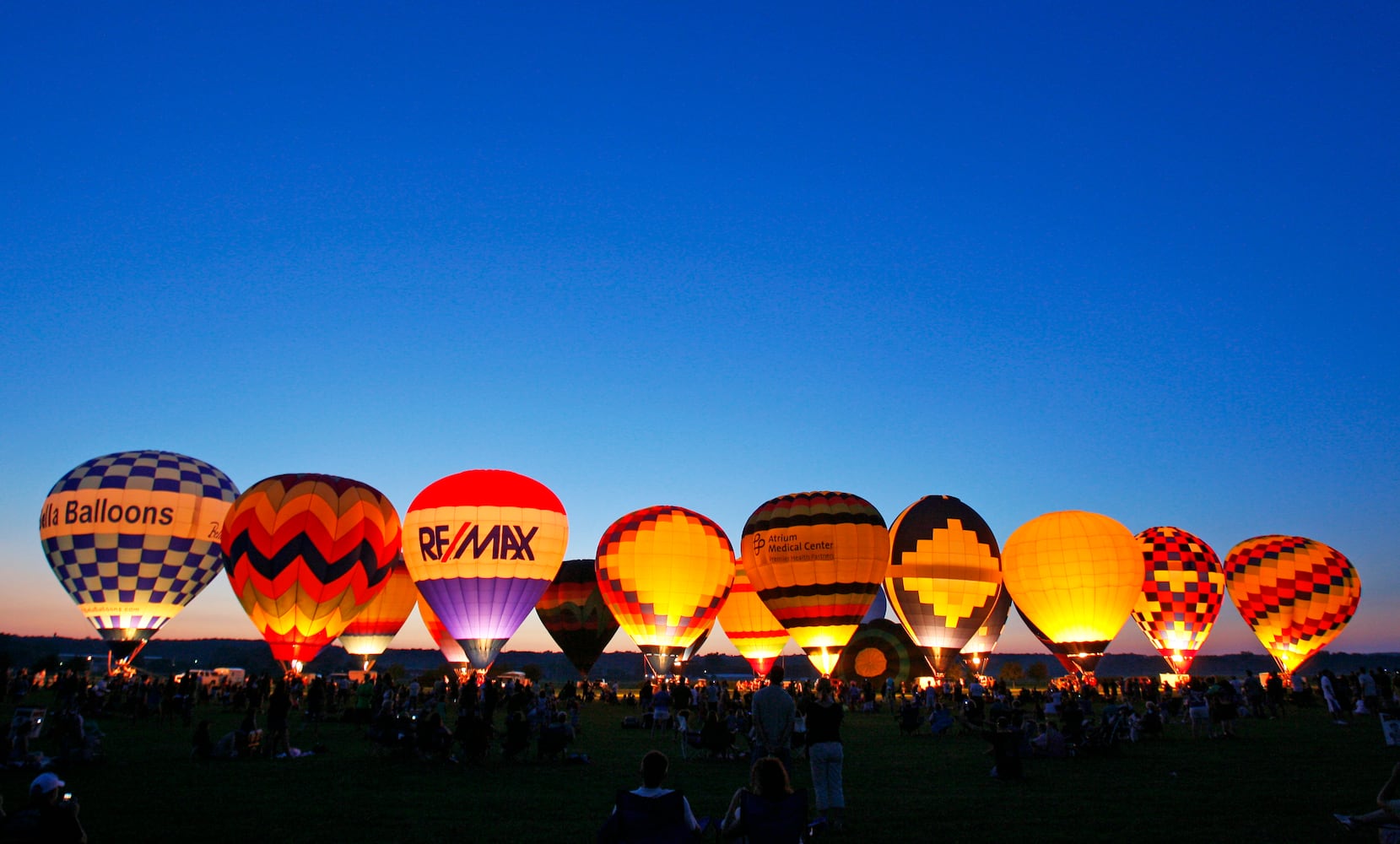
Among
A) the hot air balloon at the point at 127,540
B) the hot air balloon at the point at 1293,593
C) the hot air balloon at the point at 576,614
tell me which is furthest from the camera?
the hot air balloon at the point at 576,614

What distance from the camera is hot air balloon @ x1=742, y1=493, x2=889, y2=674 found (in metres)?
31.1

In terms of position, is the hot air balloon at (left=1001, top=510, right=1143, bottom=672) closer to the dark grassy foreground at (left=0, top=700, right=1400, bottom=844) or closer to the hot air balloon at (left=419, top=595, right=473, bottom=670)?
the dark grassy foreground at (left=0, top=700, right=1400, bottom=844)

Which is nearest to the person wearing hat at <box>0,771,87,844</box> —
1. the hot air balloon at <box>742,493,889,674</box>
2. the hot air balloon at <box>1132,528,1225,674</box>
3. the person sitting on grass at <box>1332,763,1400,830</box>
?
the person sitting on grass at <box>1332,763,1400,830</box>

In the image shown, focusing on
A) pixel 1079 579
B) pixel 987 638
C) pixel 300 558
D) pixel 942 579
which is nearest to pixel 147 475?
pixel 300 558

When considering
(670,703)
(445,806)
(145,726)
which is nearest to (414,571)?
(145,726)

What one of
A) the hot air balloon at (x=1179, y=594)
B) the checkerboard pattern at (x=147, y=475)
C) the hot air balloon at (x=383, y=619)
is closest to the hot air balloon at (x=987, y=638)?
the hot air balloon at (x=1179, y=594)

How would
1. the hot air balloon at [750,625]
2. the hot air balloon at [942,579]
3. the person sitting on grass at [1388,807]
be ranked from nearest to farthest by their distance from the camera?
1. the person sitting on grass at [1388,807]
2. the hot air balloon at [942,579]
3. the hot air balloon at [750,625]

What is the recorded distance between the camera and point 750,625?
129 ft

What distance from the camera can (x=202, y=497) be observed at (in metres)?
31.1

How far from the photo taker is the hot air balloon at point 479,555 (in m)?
29.6

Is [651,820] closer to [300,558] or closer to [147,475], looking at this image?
[300,558]

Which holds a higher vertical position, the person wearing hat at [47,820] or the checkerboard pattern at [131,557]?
the checkerboard pattern at [131,557]

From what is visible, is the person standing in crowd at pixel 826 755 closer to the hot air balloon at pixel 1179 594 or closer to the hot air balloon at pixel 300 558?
the hot air balloon at pixel 300 558

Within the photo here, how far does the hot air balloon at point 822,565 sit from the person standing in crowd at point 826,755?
23189 millimetres
